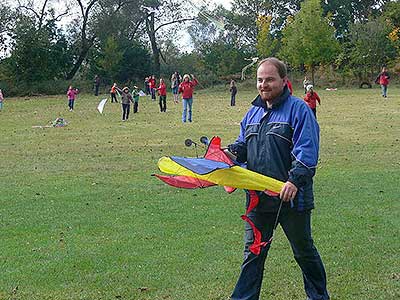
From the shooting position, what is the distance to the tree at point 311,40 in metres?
56.7

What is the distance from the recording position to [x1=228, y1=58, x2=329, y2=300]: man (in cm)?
440

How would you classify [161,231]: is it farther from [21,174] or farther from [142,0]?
[142,0]

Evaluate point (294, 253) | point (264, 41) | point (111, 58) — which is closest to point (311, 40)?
point (264, 41)

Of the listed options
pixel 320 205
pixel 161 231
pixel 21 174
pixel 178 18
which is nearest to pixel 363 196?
pixel 320 205

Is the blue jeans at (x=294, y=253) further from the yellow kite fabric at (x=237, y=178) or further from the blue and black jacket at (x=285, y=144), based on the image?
the yellow kite fabric at (x=237, y=178)

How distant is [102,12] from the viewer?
61.1 m

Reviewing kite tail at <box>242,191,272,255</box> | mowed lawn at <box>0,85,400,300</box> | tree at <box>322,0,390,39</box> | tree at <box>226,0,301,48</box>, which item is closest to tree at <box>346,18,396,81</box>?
tree at <box>322,0,390,39</box>

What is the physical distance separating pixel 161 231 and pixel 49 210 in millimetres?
2207

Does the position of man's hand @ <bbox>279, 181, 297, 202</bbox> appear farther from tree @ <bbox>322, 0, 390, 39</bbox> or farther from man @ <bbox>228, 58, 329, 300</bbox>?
tree @ <bbox>322, 0, 390, 39</bbox>

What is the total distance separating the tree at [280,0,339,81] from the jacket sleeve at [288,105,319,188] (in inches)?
2103

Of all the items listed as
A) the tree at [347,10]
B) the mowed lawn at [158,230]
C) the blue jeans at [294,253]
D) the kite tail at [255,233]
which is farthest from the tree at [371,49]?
the kite tail at [255,233]

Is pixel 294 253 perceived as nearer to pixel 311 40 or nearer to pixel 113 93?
pixel 113 93

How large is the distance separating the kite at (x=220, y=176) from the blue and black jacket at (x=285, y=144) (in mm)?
106

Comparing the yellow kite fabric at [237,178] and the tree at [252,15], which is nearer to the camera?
the yellow kite fabric at [237,178]
